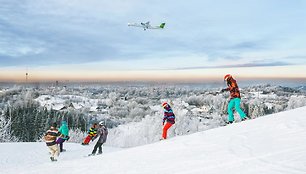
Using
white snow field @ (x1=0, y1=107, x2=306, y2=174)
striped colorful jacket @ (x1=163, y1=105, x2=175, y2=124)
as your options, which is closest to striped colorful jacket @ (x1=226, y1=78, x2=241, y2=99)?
white snow field @ (x1=0, y1=107, x2=306, y2=174)

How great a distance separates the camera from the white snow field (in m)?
7.41

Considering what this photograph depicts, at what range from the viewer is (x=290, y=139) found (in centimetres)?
927

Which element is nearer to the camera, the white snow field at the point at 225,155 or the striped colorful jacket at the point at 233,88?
the white snow field at the point at 225,155

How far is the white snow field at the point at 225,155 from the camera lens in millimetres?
7410

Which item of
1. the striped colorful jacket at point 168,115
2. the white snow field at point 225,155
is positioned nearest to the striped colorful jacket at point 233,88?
the white snow field at point 225,155

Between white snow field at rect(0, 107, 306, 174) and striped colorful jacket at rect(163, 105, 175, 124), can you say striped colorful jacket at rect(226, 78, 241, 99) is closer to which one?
white snow field at rect(0, 107, 306, 174)

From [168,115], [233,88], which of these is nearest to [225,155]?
[233,88]

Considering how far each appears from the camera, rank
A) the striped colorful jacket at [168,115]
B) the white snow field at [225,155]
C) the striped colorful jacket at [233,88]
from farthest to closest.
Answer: the striped colorful jacket at [168,115] < the striped colorful jacket at [233,88] < the white snow field at [225,155]

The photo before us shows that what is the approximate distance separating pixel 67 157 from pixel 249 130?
36.0ft

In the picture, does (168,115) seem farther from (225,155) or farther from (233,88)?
(225,155)

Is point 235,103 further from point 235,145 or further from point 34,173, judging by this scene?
point 34,173

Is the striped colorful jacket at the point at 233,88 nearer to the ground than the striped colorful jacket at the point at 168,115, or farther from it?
farther from it

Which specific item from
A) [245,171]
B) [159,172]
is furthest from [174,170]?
[245,171]

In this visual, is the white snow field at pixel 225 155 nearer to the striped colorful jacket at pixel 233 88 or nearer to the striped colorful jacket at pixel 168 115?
the striped colorful jacket at pixel 233 88
